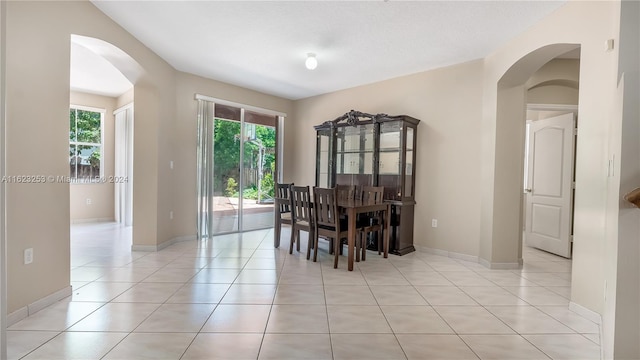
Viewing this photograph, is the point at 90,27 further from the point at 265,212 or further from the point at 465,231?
the point at 465,231

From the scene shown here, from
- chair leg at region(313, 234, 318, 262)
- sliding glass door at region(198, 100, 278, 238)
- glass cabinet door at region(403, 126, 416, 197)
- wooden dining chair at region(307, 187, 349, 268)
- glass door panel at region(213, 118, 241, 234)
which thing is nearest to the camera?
wooden dining chair at region(307, 187, 349, 268)

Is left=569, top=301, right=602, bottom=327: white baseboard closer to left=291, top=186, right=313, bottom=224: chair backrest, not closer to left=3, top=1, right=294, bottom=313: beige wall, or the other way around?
left=291, top=186, right=313, bottom=224: chair backrest

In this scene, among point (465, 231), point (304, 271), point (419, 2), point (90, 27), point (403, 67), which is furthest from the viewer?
point (403, 67)

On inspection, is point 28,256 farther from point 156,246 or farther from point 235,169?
point 235,169

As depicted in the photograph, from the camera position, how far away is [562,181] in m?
4.30

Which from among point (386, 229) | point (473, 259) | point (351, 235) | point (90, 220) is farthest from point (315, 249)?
point (90, 220)

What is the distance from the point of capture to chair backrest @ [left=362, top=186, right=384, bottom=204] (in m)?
4.05

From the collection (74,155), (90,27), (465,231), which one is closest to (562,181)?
(465,231)

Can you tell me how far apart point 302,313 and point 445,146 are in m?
2.99

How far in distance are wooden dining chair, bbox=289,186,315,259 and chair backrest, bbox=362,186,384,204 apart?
2.58 ft

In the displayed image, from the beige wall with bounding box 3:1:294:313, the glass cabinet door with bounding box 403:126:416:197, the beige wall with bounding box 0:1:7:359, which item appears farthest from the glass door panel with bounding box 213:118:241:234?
the beige wall with bounding box 0:1:7:359

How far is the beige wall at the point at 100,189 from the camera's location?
20.3 feet

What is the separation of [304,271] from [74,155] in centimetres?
586

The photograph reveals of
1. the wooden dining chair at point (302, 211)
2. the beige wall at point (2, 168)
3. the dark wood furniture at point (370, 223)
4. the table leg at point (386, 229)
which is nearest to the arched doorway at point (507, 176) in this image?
the table leg at point (386, 229)
